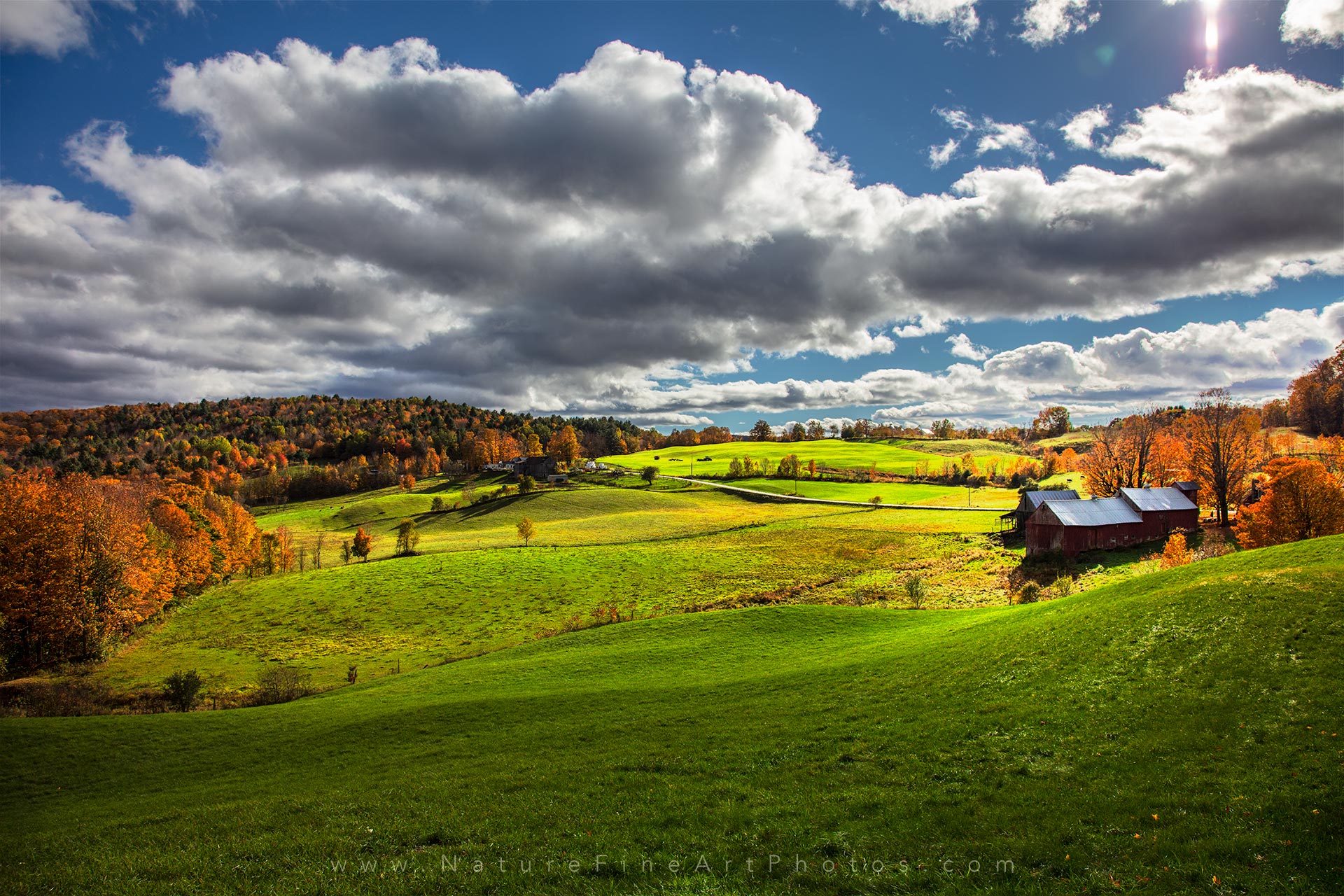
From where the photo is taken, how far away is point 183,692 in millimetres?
31719

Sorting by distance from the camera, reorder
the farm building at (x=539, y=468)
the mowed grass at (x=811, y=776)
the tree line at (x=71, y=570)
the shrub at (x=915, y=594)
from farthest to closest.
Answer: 1. the farm building at (x=539, y=468)
2. the tree line at (x=71, y=570)
3. the shrub at (x=915, y=594)
4. the mowed grass at (x=811, y=776)

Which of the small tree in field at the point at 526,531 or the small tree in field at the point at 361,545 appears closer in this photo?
the small tree in field at the point at 361,545

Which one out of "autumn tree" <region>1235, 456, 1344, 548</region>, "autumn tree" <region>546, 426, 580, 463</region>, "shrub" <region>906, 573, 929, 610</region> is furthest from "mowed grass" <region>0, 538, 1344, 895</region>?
"autumn tree" <region>546, 426, 580, 463</region>

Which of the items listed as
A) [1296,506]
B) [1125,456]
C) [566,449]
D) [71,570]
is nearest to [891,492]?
[1125,456]

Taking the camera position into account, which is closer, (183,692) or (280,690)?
(183,692)

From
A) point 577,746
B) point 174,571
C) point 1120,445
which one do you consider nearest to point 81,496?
point 174,571

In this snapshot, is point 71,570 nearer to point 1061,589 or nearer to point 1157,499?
point 1061,589

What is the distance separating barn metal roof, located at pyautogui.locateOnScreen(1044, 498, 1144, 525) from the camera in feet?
189

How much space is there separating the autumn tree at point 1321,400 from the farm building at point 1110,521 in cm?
11043

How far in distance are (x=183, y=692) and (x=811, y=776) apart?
117 feet

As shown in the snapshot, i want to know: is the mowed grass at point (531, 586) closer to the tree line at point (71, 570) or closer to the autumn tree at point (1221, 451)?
the tree line at point (71, 570)

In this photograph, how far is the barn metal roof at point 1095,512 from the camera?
57500 millimetres

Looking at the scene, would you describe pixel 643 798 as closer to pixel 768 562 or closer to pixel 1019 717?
pixel 1019 717

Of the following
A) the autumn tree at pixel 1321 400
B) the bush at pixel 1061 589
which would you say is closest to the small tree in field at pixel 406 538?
the bush at pixel 1061 589
